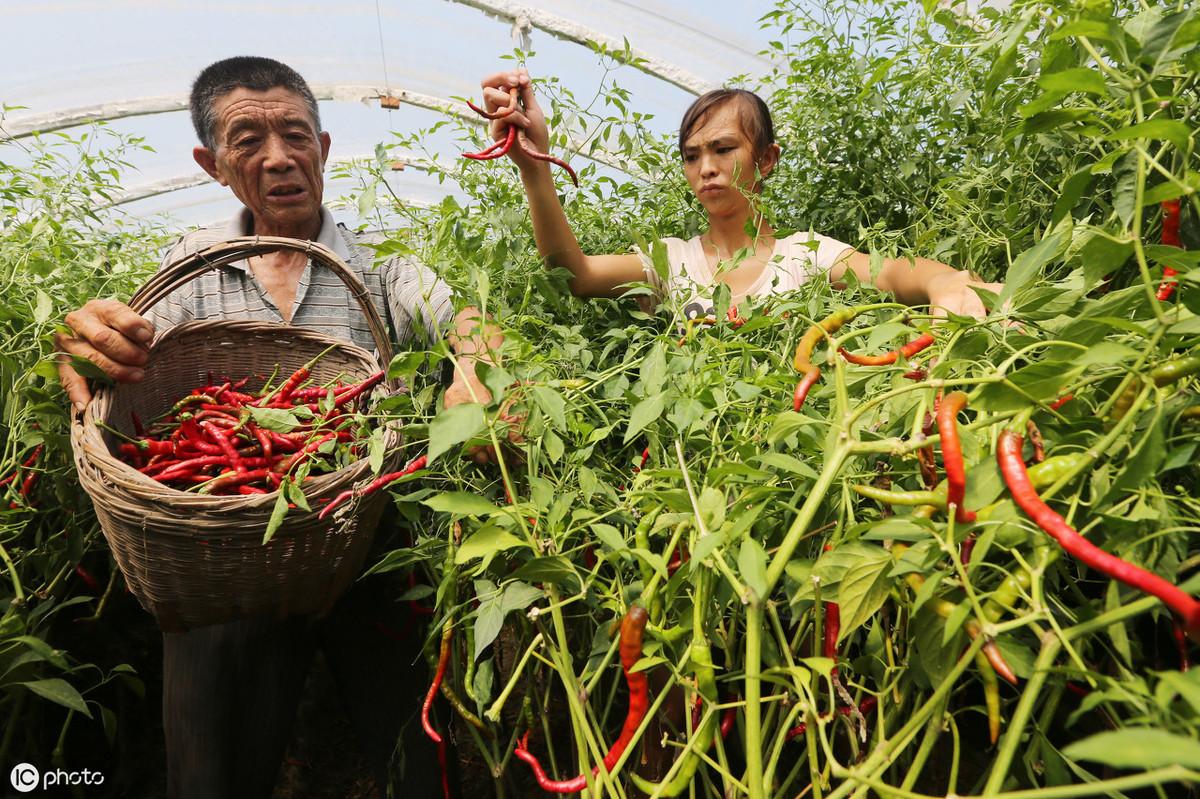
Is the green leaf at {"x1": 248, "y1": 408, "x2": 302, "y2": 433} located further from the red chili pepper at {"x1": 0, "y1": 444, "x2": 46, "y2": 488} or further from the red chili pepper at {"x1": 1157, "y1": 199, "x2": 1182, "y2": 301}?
the red chili pepper at {"x1": 1157, "y1": 199, "x2": 1182, "y2": 301}

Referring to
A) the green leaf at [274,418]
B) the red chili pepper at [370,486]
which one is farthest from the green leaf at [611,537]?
the green leaf at [274,418]

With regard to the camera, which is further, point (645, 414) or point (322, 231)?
point (322, 231)

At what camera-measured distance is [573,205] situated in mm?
1838

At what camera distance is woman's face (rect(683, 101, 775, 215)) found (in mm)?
1739

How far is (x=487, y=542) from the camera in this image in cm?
71

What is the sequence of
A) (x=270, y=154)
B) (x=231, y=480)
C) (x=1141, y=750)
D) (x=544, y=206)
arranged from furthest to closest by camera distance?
(x=270, y=154)
(x=544, y=206)
(x=231, y=480)
(x=1141, y=750)

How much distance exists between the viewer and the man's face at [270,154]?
5.18ft

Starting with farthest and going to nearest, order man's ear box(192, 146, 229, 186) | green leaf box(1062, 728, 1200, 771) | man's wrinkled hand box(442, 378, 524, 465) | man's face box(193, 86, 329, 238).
Answer: man's ear box(192, 146, 229, 186) → man's face box(193, 86, 329, 238) → man's wrinkled hand box(442, 378, 524, 465) → green leaf box(1062, 728, 1200, 771)

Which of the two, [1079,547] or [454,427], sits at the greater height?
[454,427]

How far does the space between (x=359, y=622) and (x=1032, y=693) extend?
115 cm

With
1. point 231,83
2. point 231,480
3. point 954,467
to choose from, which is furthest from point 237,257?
point 954,467

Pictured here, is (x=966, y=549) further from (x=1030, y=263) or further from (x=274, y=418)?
(x=274, y=418)

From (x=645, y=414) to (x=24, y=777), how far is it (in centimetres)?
137

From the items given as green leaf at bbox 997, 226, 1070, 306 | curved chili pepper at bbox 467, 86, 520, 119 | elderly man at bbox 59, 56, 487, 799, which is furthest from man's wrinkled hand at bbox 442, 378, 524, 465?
curved chili pepper at bbox 467, 86, 520, 119
